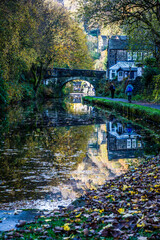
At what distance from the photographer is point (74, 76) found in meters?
57.1

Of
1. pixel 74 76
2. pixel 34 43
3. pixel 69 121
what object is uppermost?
pixel 34 43

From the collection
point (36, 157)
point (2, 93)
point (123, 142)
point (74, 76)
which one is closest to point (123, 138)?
point (123, 142)

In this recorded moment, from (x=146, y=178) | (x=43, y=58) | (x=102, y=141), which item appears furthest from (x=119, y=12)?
(x=43, y=58)

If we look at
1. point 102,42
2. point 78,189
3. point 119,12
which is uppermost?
point 102,42

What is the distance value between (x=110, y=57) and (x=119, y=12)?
45.0 metres

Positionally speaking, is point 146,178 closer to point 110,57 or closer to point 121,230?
point 121,230

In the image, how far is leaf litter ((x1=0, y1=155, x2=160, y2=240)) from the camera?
3932 mm

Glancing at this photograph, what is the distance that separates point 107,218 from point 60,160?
520cm

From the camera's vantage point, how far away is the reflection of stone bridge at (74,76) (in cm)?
5600

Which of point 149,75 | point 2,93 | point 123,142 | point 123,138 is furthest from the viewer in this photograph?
point 149,75

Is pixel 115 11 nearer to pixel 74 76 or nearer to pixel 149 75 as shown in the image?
pixel 149 75

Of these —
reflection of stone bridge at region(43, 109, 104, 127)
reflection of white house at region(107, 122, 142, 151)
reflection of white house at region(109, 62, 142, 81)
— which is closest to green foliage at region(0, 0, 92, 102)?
reflection of stone bridge at region(43, 109, 104, 127)

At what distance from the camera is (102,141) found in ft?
42.5

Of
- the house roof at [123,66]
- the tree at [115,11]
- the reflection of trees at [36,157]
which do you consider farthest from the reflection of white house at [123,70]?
the reflection of trees at [36,157]
